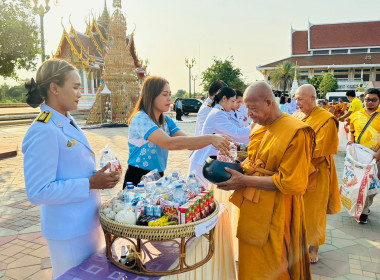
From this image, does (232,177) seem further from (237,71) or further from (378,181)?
(237,71)

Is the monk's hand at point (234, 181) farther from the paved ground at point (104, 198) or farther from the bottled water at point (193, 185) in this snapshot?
the paved ground at point (104, 198)

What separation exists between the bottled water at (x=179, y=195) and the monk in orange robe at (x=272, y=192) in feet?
1.05

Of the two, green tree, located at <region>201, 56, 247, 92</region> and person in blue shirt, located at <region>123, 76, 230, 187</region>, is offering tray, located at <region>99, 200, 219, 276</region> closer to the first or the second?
person in blue shirt, located at <region>123, 76, 230, 187</region>

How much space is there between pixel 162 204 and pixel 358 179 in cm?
345

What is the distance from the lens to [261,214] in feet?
6.85

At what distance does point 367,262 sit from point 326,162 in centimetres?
120

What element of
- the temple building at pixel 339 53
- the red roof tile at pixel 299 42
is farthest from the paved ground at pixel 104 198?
the red roof tile at pixel 299 42

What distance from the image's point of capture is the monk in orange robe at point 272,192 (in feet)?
6.40

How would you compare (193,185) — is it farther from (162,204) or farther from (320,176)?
(320,176)

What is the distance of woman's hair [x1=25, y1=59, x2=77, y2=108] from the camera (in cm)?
162

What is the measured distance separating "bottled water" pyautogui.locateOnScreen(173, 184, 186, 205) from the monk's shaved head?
2.48 ft

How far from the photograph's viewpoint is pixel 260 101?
6.81ft

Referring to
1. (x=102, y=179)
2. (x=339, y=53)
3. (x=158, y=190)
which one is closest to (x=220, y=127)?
(x=158, y=190)

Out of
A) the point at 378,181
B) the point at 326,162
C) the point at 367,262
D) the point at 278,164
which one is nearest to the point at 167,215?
the point at 278,164
